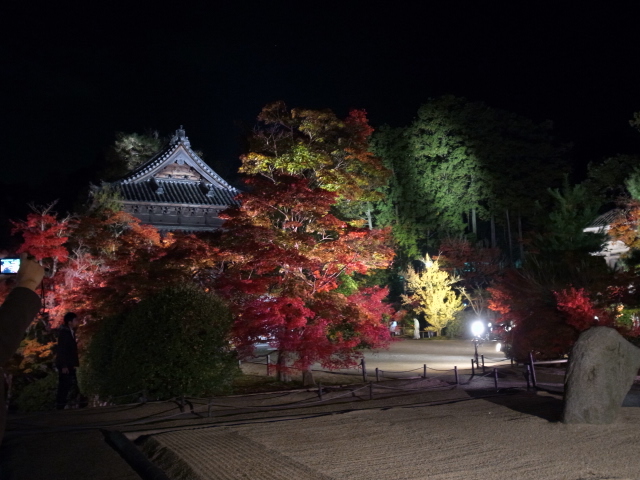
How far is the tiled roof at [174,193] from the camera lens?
27891 mm

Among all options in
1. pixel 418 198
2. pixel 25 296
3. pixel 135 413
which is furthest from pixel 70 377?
pixel 418 198

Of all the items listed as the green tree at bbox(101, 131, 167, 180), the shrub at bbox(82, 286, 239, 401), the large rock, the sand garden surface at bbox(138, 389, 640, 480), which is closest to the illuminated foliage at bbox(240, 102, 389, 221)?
the shrub at bbox(82, 286, 239, 401)

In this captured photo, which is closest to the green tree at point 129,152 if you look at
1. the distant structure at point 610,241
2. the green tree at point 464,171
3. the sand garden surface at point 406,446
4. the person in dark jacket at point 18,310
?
the green tree at point 464,171

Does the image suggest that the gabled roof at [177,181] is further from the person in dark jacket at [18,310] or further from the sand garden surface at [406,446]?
the person in dark jacket at [18,310]

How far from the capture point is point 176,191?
29250mm

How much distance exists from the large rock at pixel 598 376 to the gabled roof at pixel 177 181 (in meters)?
23.7

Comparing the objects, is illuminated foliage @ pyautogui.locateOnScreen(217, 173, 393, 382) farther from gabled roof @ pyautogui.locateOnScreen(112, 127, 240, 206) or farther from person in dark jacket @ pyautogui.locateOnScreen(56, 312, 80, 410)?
gabled roof @ pyautogui.locateOnScreen(112, 127, 240, 206)

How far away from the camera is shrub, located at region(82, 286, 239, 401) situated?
10289 millimetres

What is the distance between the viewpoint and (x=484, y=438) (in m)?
6.66

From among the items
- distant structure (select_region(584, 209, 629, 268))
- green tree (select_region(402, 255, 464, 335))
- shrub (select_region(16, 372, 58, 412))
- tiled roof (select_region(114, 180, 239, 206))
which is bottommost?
shrub (select_region(16, 372, 58, 412))

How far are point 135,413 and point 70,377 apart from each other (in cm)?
240

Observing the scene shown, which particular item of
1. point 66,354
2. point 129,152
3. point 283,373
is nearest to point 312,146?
point 283,373

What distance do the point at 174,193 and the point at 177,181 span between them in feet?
3.82

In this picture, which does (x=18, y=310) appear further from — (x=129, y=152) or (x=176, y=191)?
(x=129, y=152)
